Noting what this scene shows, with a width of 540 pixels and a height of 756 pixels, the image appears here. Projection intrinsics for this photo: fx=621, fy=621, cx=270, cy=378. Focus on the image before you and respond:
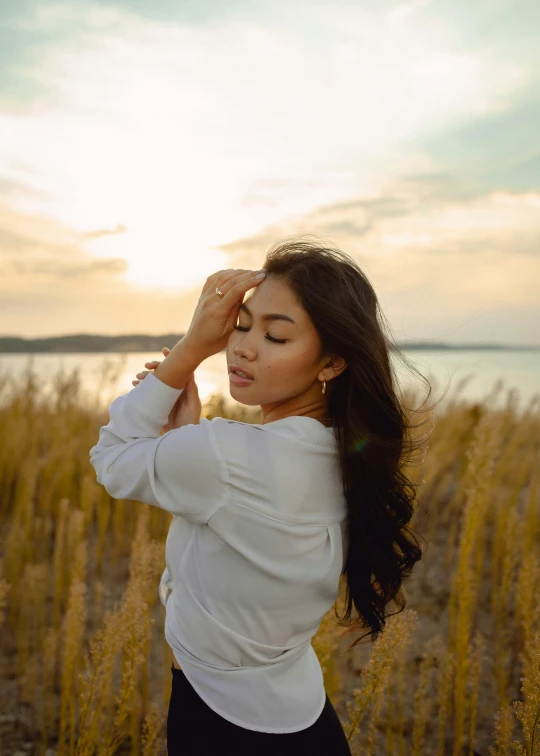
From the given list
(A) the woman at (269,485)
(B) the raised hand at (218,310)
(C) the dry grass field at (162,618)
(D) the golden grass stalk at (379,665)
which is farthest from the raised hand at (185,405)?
(D) the golden grass stalk at (379,665)

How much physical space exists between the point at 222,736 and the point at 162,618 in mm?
2028

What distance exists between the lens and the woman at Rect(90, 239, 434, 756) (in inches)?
45.1

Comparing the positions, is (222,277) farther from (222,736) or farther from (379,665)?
(379,665)

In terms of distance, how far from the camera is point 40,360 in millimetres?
4875

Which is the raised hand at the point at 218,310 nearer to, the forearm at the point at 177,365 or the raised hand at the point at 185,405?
the forearm at the point at 177,365

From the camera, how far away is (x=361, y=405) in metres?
1.37

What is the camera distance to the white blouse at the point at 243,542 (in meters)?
1.13

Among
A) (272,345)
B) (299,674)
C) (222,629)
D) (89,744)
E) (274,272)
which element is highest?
(274,272)

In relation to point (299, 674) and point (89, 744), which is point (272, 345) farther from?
point (89, 744)

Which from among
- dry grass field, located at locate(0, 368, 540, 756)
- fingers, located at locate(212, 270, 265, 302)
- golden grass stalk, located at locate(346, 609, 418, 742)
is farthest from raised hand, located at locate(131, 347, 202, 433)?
golden grass stalk, located at locate(346, 609, 418, 742)

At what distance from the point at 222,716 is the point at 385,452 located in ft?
2.03

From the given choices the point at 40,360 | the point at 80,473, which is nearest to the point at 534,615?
the point at 80,473

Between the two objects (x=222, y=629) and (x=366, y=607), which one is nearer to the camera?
(x=222, y=629)

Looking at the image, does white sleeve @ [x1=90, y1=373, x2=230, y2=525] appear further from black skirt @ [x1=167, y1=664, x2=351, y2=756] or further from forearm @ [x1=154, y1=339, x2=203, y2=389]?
black skirt @ [x1=167, y1=664, x2=351, y2=756]
